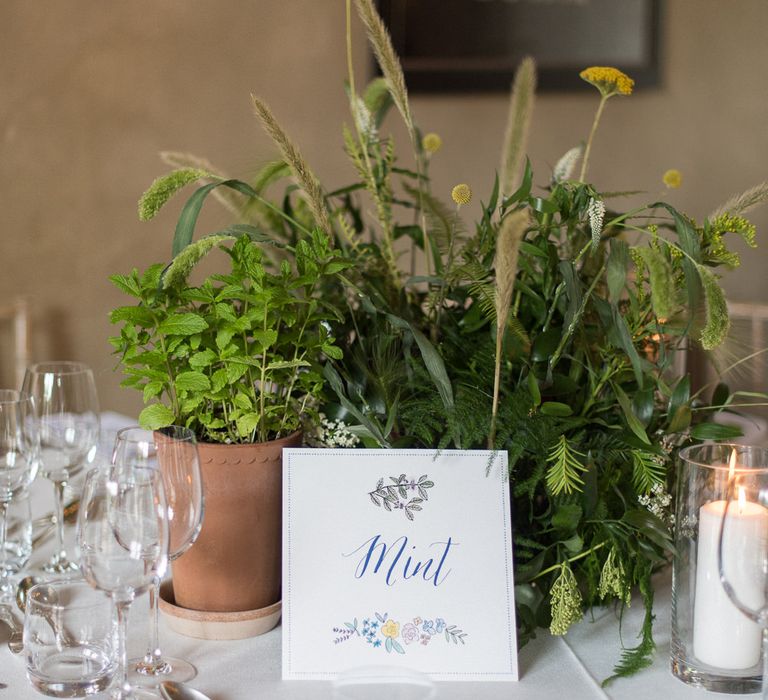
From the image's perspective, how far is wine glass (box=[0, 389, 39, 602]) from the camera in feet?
3.37

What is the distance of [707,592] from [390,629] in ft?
0.96

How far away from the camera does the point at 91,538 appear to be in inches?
30.9

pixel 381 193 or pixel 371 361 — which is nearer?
pixel 371 361

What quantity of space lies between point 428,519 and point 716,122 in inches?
90.3

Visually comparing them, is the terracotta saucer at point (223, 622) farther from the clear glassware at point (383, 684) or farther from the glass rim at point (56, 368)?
the glass rim at point (56, 368)

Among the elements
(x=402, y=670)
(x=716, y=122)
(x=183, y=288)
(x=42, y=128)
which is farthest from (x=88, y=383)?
(x=716, y=122)

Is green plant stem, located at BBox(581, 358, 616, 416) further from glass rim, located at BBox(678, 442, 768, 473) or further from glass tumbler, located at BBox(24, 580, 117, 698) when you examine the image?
glass tumbler, located at BBox(24, 580, 117, 698)

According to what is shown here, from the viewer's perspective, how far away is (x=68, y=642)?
865mm

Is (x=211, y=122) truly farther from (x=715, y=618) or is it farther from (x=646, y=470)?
(x=715, y=618)

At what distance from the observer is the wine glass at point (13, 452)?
1027 mm

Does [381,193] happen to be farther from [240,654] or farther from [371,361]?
[240,654]

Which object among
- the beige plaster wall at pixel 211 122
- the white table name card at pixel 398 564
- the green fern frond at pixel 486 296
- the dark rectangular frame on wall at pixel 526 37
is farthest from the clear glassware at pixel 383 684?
the dark rectangular frame on wall at pixel 526 37

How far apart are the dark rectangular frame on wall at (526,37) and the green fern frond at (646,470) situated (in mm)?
2092

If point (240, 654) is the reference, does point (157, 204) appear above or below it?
above
